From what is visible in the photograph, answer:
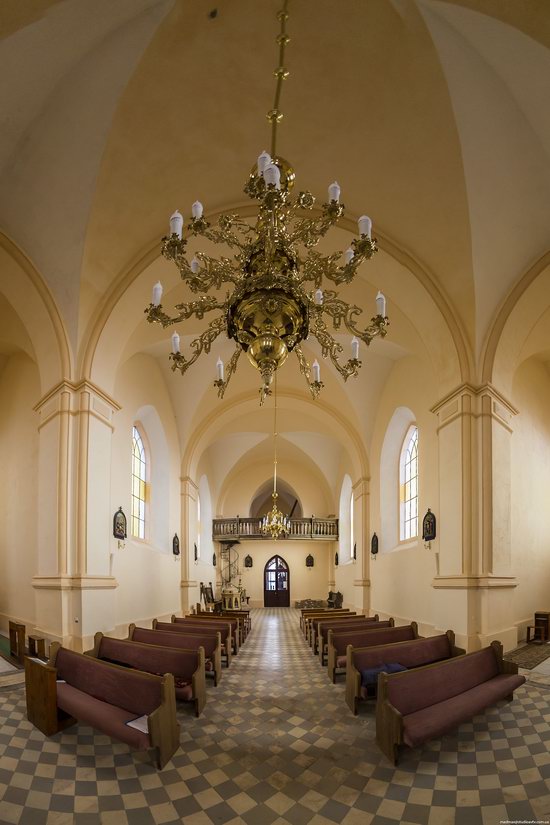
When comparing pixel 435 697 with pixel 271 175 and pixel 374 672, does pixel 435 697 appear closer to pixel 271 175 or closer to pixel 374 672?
pixel 374 672

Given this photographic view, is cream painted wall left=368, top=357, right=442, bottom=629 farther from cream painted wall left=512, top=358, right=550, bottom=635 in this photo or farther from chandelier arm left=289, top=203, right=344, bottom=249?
chandelier arm left=289, top=203, right=344, bottom=249

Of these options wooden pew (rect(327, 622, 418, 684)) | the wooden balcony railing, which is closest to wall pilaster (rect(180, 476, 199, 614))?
the wooden balcony railing

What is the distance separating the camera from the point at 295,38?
602cm

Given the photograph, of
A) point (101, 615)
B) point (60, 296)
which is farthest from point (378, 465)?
point (60, 296)

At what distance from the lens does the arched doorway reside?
26.6 metres

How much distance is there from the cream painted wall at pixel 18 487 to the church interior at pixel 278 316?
0.09 metres

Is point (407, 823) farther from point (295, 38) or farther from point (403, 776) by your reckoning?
point (295, 38)

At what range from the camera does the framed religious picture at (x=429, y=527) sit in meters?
10.4

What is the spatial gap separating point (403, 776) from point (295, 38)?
7.82 m

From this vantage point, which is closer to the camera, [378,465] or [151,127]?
[151,127]

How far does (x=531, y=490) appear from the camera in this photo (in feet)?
38.8

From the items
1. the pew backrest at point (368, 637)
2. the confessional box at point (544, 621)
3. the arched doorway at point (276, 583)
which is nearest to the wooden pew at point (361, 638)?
the pew backrest at point (368, 637)

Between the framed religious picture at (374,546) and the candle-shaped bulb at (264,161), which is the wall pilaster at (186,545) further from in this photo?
the candle-shaped bulb at (264,161)

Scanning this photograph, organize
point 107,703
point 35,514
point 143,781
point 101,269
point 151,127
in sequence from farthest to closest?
point 35,514 → point 101,269 → point 151,127 → point 107,703 → point 143,781
